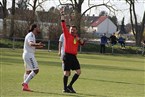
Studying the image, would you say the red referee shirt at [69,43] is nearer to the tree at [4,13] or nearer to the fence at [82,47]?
the fence at [82,47]

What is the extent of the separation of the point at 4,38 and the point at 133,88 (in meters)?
31.3

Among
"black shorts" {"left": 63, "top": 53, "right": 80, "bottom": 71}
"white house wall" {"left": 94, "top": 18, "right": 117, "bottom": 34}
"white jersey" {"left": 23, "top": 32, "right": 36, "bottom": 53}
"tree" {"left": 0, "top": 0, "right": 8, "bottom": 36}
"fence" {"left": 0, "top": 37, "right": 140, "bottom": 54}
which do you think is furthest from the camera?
"white house wall" {"left": 94, "top": 18, "right": 117, "bottom": 34}

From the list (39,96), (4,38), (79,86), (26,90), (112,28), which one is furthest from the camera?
(112,28)

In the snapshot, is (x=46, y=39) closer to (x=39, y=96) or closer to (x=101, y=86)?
(x=101, y=86)

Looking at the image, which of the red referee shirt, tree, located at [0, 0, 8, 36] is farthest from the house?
the red referee shirt

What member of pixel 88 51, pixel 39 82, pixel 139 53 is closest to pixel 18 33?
pixel 88 51

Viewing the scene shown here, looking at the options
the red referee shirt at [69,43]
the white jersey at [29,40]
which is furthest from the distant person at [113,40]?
the white jersey at [29,40]

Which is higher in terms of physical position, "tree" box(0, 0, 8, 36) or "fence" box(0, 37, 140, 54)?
"tree" box(0, 0, 8, 36)

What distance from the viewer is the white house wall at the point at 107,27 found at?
14136 centimetres

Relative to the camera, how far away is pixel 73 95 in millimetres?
11430

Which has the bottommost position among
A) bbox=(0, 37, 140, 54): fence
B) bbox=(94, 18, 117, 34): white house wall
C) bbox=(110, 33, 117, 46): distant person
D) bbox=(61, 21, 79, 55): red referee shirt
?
bbox=(0, 37, 140, 54): fence

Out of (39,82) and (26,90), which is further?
(39,82)

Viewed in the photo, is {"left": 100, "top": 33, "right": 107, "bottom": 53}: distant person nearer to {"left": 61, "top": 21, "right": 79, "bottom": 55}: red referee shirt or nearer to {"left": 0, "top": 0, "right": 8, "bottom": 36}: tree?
{"left": 0, "top": 0, "right": 8, "bottom": 36}: tree

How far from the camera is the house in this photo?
14138 cm
